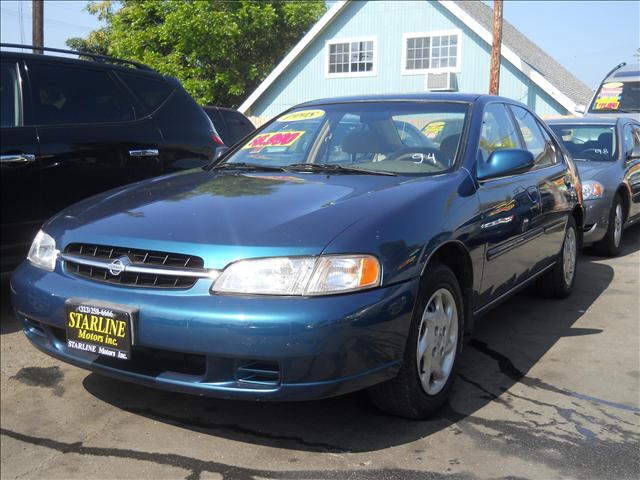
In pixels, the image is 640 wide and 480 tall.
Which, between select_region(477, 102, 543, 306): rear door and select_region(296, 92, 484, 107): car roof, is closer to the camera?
select_region(477, 102, 543, 306): rear door

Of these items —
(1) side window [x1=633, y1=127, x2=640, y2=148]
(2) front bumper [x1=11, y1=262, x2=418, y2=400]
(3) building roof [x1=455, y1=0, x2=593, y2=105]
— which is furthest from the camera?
(3) building roof [x1=455, y1=0, x2=593, y2=105]

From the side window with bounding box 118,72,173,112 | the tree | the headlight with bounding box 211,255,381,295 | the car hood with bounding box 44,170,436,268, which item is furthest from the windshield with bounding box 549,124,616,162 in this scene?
the tree

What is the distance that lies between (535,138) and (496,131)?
2.92ft

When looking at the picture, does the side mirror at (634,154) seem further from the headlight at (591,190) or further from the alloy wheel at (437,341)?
the alloy wheel at (437,341)

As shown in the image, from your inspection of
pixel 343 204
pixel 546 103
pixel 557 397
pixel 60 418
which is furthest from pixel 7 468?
pixel 546 103

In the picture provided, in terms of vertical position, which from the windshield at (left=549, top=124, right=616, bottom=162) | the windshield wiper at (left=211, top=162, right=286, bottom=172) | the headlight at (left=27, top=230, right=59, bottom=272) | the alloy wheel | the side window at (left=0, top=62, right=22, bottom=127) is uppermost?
the side window at (left=0, top=62, right=22, bottom=127)

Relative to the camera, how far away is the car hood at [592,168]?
279 inches

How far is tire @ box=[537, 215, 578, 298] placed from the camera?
5.25 m

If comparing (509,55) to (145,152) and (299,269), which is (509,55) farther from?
(299,269)

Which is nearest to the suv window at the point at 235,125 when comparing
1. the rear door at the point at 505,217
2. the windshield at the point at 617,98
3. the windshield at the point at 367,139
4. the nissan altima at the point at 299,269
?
the windshield at the point at 617,98

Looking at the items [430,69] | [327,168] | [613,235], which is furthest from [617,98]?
[327,168]

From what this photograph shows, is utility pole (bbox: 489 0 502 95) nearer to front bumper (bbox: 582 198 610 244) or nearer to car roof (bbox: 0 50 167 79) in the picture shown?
front bumper (bbox: 582 198 610 244)

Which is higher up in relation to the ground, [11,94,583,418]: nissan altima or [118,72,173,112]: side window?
[118,72,173,112]: side window

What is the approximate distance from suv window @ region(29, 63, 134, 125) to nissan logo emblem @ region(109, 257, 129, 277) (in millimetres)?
2242
